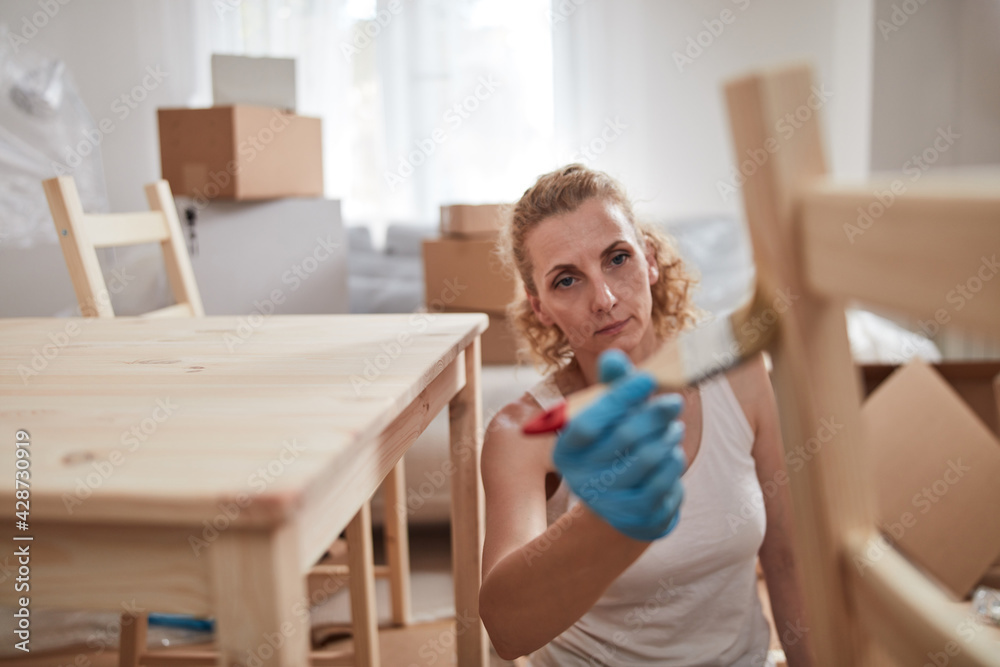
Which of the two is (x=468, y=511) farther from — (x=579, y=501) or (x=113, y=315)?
(x=113, y=315)

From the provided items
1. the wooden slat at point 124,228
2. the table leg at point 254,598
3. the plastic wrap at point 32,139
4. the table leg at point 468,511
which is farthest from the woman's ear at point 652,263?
the plastic wrap at point 32,139

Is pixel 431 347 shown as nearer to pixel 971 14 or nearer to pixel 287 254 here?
pixel 287 254

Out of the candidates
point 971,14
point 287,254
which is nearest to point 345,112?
point 287,254

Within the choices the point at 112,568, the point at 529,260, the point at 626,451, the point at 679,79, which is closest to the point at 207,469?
the point at 112,568

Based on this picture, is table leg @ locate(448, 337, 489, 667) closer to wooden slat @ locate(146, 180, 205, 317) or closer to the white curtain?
wooden slat @ locate(146, 180, 205, 317)

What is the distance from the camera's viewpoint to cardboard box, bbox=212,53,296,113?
245cm

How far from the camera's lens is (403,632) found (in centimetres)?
178

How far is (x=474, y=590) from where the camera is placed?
1.20 m

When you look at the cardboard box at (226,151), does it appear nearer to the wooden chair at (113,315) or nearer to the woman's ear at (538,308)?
the wooden chair at (113,315)

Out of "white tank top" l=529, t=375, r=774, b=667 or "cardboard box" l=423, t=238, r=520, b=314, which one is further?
"cardboard box" l=423, t=238, r=520, b=314

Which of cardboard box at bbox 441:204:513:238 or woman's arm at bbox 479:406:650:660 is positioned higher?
cardboard box at bbox 441:204:513:238

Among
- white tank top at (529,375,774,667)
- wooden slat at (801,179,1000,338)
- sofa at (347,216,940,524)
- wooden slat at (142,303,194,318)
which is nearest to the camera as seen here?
wooden slat at (801,179,1000,338)

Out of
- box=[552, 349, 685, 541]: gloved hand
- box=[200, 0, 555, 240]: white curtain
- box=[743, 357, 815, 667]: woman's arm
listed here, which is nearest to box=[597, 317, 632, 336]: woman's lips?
box=[743, 357, 815, 667]: woman's arm

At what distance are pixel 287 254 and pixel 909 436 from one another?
70.6 inches
